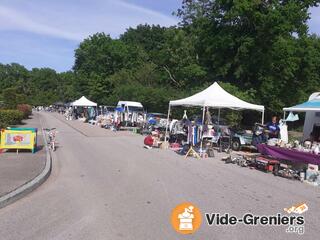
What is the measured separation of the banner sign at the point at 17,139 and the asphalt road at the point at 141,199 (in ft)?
4.23

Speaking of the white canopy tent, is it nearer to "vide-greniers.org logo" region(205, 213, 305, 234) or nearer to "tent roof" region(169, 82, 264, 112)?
"tent roof" region(169, 82, 264, 112)

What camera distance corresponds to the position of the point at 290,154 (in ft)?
49.8

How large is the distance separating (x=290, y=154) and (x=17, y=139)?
32.0 feet

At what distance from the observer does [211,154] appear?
19.3m

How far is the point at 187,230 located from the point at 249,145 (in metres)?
15.9

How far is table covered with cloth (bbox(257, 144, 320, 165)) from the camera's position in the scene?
14.0 metres

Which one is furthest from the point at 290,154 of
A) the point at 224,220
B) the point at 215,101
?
the point at 224,220

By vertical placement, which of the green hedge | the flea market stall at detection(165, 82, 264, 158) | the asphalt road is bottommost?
the asphalt road

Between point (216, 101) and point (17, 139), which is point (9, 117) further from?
point (216, 101)

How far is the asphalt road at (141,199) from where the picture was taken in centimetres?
703

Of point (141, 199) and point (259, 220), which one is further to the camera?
point (141, 199)

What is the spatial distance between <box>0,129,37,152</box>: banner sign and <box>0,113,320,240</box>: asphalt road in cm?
129

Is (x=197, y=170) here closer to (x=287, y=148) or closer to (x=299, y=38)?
(x=287, y=148)

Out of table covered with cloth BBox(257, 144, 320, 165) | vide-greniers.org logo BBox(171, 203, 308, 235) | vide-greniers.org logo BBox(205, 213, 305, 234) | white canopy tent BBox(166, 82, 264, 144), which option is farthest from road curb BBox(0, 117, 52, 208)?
white canopy tent BBox(166, 82, 264, 144)
